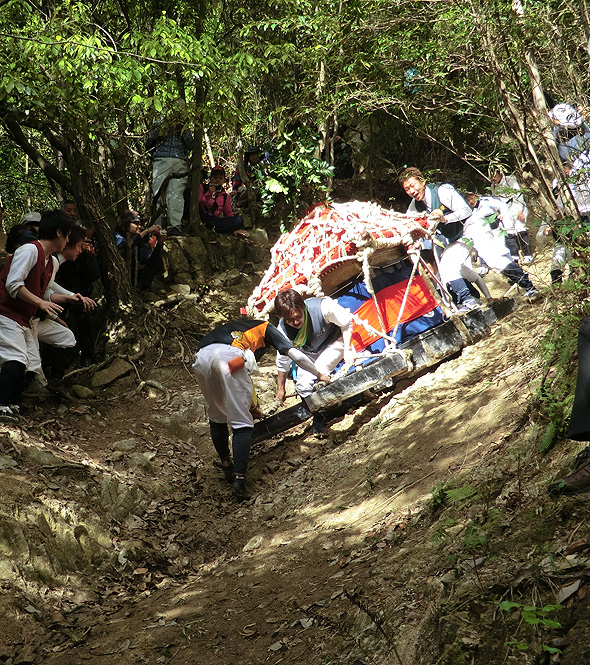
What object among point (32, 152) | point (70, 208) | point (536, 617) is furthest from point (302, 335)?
point (32, 152)

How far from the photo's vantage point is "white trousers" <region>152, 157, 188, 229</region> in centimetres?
1045

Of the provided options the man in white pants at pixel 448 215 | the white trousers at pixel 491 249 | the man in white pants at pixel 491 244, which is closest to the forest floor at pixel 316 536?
the man in white pants at pixel 448 215

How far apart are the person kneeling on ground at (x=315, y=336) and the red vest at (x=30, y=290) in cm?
214

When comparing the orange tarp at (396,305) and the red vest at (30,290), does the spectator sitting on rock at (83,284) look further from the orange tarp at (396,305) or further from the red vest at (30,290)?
the orange tarp at (396,305)

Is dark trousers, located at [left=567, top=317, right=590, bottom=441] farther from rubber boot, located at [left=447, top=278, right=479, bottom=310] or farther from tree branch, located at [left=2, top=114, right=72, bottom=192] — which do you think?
tree branch, located at [left=2, top=114, right=72, bottom=192]

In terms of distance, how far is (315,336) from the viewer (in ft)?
21.2

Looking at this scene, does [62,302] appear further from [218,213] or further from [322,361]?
[218,213]

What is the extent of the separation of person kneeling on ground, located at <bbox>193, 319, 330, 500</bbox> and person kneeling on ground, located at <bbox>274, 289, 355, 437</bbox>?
0.38 metres

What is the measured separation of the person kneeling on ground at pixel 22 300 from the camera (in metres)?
5.44

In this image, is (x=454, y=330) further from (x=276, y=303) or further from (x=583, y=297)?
(x=583, y=297)

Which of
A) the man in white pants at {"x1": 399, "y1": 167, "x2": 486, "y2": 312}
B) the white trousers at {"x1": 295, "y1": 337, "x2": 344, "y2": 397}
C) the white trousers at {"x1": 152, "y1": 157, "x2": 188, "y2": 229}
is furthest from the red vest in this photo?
the white trousers at {"x1": 152, "y1": 157, "x2": 188, "y2": 229}

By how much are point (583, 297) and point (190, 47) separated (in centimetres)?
536

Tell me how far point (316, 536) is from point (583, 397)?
232 cm

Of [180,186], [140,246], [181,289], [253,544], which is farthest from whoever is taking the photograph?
[180,186]
